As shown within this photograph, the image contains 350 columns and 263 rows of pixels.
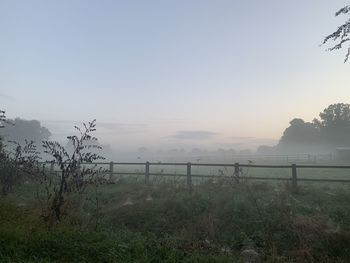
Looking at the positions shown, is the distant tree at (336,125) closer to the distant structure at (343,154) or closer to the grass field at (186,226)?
the distant structure at (343,154)

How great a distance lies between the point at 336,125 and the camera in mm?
77375

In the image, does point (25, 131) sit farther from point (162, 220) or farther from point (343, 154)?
point (162, 220)

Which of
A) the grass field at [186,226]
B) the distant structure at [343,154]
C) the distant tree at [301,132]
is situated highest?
the distant tree at [301,132]

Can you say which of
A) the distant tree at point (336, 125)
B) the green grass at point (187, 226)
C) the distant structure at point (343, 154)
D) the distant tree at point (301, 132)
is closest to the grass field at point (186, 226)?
the green grass at point (187, 226)

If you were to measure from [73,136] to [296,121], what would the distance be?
8933 centimetres

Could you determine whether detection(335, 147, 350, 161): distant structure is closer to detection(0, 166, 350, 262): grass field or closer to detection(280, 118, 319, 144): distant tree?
detection(280, 118, 319, 144): distant tree

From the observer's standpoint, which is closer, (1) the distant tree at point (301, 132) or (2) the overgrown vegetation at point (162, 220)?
(2) the overgrown vegetation at point (162, 220)

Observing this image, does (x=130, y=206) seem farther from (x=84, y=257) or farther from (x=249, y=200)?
(x=84, y=257)

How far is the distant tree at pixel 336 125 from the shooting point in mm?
75250


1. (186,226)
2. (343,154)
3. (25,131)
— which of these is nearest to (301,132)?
(343,154)

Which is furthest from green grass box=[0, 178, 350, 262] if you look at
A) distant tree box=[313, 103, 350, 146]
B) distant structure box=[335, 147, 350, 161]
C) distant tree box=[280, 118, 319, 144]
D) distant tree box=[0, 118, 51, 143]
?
distant tree box=[0, 118, 51, 143]

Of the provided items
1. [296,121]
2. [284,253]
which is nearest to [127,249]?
[284,253]

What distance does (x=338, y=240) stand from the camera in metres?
8.57

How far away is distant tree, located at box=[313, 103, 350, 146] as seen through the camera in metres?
75.2
